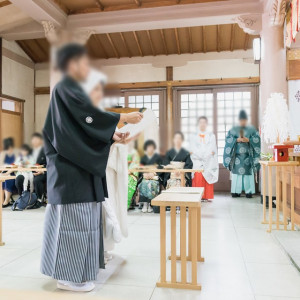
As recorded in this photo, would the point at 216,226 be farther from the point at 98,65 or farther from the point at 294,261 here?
the point at 98,65

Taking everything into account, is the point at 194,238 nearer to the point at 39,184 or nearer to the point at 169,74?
the point at 39,184

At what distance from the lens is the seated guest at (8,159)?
2.01 ft

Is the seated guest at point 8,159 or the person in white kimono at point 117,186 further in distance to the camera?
the person in white kimono at point 117,186

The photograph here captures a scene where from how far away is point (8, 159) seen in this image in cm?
75

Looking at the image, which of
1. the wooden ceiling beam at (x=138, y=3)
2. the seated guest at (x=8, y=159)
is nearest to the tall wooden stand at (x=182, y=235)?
the seated guest at (x=8, y=159)

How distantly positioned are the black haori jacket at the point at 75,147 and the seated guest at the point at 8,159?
1.00m

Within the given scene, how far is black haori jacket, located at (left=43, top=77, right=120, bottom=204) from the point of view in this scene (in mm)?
1900

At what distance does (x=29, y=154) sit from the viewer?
25.4 inches

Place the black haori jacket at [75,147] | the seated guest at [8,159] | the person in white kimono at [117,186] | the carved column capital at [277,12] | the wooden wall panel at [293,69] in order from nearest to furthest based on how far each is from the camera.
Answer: the seated guest at [8,159]
the black haori jacket at [75,147]
the person in white kimono at [117,186]
the carved column capital at [277,12]
the wooden wall panel at [293,69]

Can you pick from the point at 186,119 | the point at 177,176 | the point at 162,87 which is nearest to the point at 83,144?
the point at 186,119

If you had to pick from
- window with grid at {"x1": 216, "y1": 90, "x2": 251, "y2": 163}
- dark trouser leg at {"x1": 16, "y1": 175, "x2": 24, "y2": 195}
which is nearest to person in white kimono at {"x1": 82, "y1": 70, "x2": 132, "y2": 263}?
window with grid at {"x1": 216, "y1": 90, "x2": 251, "y2": 163}

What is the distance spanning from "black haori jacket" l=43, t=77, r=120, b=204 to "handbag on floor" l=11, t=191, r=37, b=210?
14.5ft

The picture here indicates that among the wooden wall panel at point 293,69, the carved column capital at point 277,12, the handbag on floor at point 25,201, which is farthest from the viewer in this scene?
the wooden wall panel at point 293,69

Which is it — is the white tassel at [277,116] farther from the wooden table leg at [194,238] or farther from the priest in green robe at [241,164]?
the priest in green robe at [241,164]
